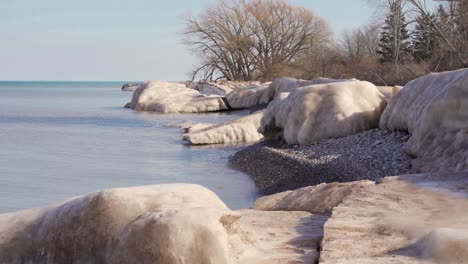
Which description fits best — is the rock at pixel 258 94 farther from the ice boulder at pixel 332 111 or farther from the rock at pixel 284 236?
the rock at pixel 284 236

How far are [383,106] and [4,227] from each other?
10020mm

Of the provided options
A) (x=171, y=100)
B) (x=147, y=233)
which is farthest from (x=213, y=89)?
(x=147, y=233)

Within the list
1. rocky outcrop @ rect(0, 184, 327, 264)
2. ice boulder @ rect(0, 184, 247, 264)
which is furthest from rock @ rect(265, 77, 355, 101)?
ice boulder @ rect(0, 184, 247, 264)

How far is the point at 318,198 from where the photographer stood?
6.57m

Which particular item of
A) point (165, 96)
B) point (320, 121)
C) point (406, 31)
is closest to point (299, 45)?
point (406, 31)

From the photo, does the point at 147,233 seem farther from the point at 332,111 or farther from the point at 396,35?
the point at 396,35

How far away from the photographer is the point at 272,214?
618 centimetres

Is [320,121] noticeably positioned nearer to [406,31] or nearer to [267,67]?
[406,31]

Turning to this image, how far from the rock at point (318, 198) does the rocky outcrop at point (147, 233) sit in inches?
46.7

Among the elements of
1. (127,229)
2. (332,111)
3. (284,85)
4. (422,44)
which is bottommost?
(284,85)

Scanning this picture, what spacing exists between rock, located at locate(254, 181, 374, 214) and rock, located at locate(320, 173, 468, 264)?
1.12ft

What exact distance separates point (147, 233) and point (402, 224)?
1783mm

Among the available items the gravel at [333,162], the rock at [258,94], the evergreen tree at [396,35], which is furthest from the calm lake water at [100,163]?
the evergreen tree at [396,35]

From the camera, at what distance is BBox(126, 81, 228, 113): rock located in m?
36.3
